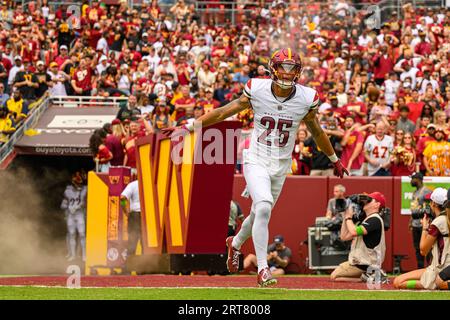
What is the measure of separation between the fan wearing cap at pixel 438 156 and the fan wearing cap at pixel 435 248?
263 inches

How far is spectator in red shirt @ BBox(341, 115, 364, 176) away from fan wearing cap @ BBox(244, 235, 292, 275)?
188 centimetres

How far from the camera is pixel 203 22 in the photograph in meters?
29.0

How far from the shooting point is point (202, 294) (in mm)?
9711

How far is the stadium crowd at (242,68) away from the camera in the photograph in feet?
61.8

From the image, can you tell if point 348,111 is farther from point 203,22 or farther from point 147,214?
point 203,22

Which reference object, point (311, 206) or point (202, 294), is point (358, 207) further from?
point (202, 294)

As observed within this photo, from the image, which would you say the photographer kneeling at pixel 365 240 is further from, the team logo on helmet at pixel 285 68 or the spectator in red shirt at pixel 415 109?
the spectator in red shirt at pixel 415 109

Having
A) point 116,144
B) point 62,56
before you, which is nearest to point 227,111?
point 116,144

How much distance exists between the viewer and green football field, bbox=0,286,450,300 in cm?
940

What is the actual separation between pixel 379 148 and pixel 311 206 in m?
1.55

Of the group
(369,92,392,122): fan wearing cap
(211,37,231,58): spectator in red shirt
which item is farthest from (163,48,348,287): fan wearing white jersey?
(211,37,231,58): spectator in red shirt
